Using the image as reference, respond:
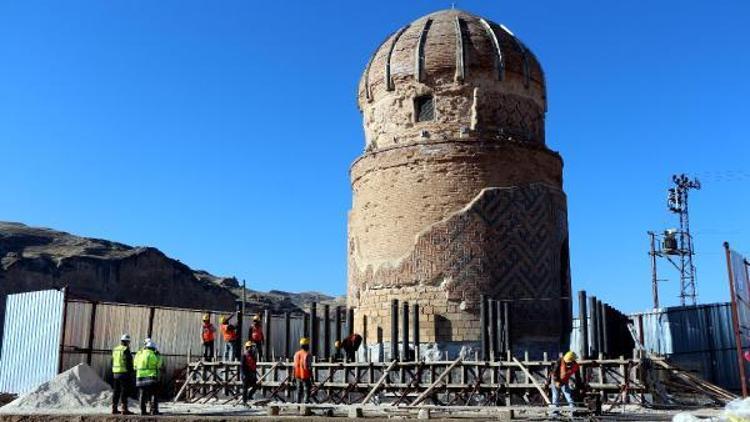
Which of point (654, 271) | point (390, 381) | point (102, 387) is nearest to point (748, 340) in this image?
point (390, 381)

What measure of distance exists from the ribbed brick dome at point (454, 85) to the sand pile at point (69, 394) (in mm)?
9317

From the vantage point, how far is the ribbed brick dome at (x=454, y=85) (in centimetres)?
1992

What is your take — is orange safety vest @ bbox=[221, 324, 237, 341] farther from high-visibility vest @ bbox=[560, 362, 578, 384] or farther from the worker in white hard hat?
high-visibility vest @ bbox=[560, 362, 578, 384]

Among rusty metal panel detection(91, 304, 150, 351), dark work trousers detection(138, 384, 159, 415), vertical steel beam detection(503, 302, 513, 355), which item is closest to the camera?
dark work trousers detection(138, 384, 159, 415)

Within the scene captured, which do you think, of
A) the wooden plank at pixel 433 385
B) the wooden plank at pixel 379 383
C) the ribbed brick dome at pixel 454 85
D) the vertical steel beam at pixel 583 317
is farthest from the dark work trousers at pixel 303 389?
the ribbed brick dome at pixel 454 85

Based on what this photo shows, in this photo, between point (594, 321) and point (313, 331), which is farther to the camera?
point (313, 331)

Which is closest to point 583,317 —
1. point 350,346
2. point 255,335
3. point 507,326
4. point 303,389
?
point 507,326

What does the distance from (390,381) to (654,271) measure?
20867 mm

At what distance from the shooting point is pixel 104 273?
42.7 m

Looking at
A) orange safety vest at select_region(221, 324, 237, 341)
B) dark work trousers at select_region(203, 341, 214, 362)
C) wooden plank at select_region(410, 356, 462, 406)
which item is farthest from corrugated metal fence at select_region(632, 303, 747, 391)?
dark work trousers at select_region(203, 341, 214, 362)

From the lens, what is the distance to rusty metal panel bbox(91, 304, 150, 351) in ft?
64.0

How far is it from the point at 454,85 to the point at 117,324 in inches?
433

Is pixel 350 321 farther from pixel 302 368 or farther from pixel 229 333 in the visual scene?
pixel 302 368

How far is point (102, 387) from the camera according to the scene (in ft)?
56.2
